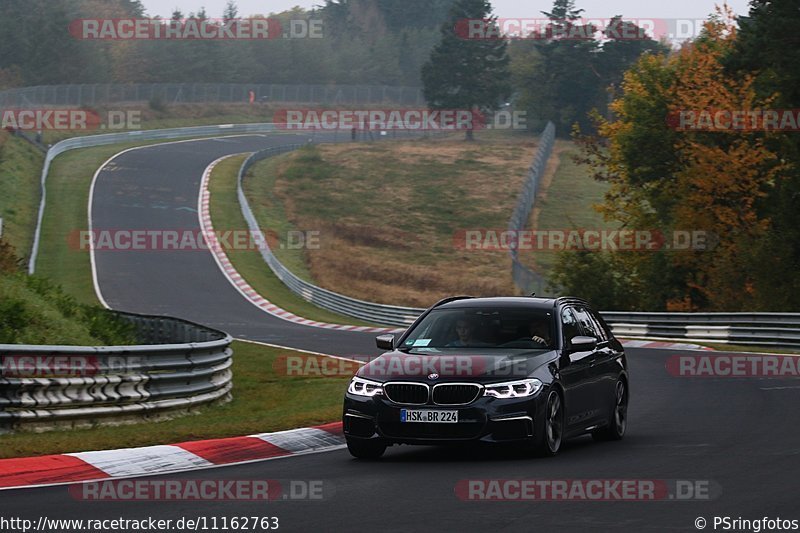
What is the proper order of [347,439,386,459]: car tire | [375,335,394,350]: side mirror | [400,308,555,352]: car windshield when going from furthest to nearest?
[375,335,394,350]: side mirror → [400,308,555,352]: car windshield → [347,439,386,459]: car tire

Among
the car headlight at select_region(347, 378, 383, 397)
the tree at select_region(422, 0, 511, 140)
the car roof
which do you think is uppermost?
the tree at select_region(422, 0, 511, 140)

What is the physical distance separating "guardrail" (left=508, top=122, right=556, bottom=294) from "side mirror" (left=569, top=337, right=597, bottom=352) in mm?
28360

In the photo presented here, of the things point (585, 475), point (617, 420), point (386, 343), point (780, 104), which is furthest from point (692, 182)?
point (585, 475)

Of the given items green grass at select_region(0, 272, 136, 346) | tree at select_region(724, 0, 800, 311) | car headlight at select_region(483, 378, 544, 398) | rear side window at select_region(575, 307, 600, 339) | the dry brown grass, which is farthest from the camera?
the dry brown grass

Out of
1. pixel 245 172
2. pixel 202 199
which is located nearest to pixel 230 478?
pixel 202 199

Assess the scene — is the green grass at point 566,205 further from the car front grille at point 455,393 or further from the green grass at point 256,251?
the car front grille at point 455,393

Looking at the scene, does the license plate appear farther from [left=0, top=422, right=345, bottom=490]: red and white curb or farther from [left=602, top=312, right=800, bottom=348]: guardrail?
[left=602, top=312, right=800, bottom=348]: guardrail

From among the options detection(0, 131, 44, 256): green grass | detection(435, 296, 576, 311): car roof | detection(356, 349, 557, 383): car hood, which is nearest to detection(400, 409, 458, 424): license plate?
detection(356, 349, 557, 383): car hood

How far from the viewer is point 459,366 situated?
11.6m

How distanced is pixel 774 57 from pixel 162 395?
27.0m

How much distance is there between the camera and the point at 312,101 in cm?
13150

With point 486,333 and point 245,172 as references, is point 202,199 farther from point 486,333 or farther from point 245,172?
point 486,333

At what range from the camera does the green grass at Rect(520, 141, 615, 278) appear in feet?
214

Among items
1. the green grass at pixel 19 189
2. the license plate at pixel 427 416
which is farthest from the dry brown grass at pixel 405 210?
the license plate at pixel 427 416
